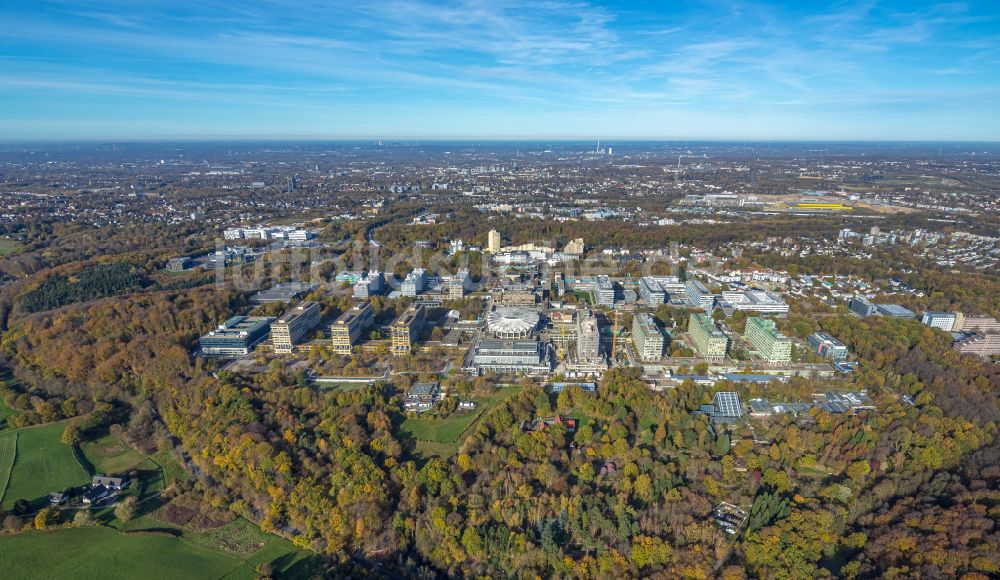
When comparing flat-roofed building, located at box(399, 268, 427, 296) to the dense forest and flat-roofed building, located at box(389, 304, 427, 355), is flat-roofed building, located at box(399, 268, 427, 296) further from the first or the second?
the dense forest

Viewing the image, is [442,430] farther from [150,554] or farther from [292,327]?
[292,327]

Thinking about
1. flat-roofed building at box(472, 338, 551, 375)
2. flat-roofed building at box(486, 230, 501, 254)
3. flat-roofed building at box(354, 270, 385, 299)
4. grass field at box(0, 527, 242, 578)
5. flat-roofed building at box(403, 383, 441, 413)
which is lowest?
grass field at box(0, 527, 242, 578)

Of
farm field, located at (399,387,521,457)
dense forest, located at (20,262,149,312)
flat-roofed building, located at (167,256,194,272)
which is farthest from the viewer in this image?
flat-roofed building, located at (167,256,194,272)

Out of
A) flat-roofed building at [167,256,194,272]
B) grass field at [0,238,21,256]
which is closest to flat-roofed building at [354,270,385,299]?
flat-roofed building at [167,256,194,272]

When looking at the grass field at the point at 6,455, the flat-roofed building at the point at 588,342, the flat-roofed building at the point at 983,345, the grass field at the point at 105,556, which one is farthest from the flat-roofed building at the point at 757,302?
the grass field at the point at 6,455

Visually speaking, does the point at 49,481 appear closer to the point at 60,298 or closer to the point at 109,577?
the point at 109,577
